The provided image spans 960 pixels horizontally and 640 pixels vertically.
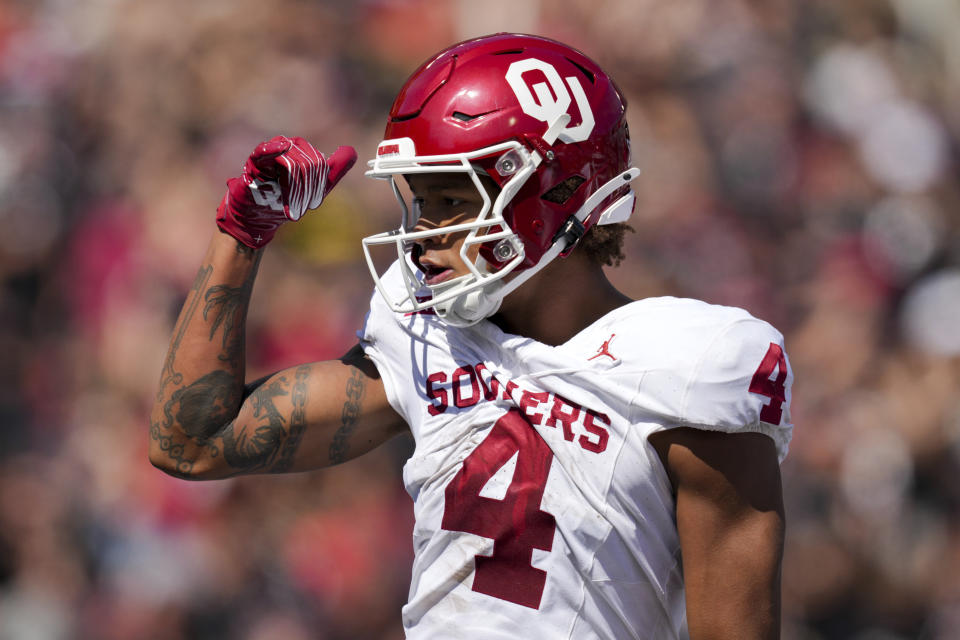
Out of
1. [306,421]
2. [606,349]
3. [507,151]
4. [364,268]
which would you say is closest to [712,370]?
[606,349]

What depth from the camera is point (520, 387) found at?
150 cm

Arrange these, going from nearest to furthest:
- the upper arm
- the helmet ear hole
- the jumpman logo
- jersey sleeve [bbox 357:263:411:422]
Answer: the upper arm, the jumpman logo, the helmet ear hole, jersey sleeve [bbox 357:263:411:422]

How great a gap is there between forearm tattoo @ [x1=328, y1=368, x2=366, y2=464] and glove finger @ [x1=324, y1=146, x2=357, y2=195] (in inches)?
13.2

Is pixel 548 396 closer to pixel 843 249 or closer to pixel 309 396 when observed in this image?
pixel 309 396

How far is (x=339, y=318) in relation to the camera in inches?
127

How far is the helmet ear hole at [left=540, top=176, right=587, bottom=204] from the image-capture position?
154 cm

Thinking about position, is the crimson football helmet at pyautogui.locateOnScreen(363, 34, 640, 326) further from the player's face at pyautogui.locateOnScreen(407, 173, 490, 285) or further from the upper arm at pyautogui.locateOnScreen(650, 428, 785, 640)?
the upper arm at pyautogui.locateOnScreen(650, 428, 785, 640)

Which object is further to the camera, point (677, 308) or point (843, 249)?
point (843, 249)

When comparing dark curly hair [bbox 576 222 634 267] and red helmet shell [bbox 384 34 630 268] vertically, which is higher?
red helmet shell [bbox 384 34 630 268]

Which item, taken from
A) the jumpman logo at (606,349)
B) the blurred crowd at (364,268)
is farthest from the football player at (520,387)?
the blurred crowd at (364,268)

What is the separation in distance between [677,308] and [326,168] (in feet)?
2.08

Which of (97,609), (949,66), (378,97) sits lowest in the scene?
(97,609)

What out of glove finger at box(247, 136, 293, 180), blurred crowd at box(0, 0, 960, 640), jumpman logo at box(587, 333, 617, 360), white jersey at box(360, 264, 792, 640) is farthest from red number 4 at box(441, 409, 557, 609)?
blurred crowd at box(0, 0, 960, 640)

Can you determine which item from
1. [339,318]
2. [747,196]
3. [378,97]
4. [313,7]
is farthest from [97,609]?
[747,196]
